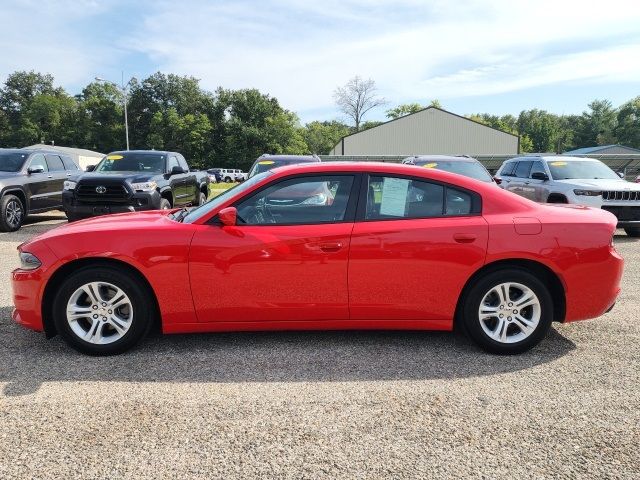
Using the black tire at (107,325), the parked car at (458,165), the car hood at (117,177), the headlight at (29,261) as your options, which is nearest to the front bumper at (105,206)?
the car hood at (117,177)

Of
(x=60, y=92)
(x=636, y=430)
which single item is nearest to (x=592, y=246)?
(x=636, y=430)

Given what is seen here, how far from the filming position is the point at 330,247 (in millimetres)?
3719

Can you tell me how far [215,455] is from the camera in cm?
255

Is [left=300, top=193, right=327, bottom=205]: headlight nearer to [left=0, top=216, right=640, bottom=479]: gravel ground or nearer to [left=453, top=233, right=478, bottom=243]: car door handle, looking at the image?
[left=453, top=233, right=478, bottom=243]: car door handle

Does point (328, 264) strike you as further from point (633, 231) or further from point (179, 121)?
point (179, 121)

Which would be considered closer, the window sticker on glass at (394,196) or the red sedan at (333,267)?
the red sedan at (333,267)

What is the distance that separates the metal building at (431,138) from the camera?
49375 mm

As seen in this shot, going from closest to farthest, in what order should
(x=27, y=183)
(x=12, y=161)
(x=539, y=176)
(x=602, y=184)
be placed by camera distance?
(x=602, y=184) < (x=539, y=176) < (x=27, y=183) < (x=12, y=161)

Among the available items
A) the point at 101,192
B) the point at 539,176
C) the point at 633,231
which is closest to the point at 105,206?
the point at 101,192

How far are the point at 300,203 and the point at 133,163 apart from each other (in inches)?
330

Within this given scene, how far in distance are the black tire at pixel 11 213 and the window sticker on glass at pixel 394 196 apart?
953 centimetres

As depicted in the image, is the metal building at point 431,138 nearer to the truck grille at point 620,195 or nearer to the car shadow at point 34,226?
the car shadow at point 34,226

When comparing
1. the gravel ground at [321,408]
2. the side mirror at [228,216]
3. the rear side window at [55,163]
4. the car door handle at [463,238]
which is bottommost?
the gravel ground at [321,408]

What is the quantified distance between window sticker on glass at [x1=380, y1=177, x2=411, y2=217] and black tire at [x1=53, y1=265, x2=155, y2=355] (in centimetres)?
199
